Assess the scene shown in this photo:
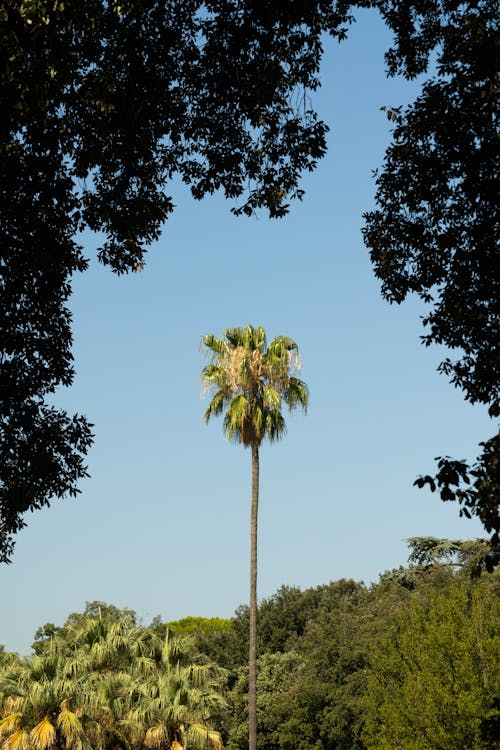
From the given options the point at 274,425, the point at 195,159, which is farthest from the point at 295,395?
the point at 195,159

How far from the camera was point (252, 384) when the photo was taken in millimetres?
38844

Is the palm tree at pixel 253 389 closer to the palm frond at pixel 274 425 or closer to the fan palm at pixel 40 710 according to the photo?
the palm frond at pixel 274 425

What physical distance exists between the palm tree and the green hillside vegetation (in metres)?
6.86

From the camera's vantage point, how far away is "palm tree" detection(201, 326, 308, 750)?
38156 millimetres

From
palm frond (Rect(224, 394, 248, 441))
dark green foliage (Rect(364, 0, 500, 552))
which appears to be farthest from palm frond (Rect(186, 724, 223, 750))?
dark green foliage (Rect(364, 0, 500, 552))

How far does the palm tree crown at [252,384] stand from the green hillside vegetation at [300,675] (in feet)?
29.0

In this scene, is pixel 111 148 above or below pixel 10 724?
above

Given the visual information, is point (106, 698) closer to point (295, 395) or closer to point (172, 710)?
point (172, 710)

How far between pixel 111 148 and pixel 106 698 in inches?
809

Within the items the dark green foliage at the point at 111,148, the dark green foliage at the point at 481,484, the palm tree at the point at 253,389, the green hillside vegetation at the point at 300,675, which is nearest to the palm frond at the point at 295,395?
the palm tree at the point at 253,389

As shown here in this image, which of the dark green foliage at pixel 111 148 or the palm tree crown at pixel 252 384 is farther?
the palm tree crown at pixel 252 384

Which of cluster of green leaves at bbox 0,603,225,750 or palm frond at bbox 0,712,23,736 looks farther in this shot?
cluster of green leaves at bbox 0,603,225,750

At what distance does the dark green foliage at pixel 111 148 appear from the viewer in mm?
11422

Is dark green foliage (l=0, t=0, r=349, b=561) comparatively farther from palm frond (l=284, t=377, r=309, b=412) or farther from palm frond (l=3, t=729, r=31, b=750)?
palm frond (l=284, t=377, r=309, b=412)
